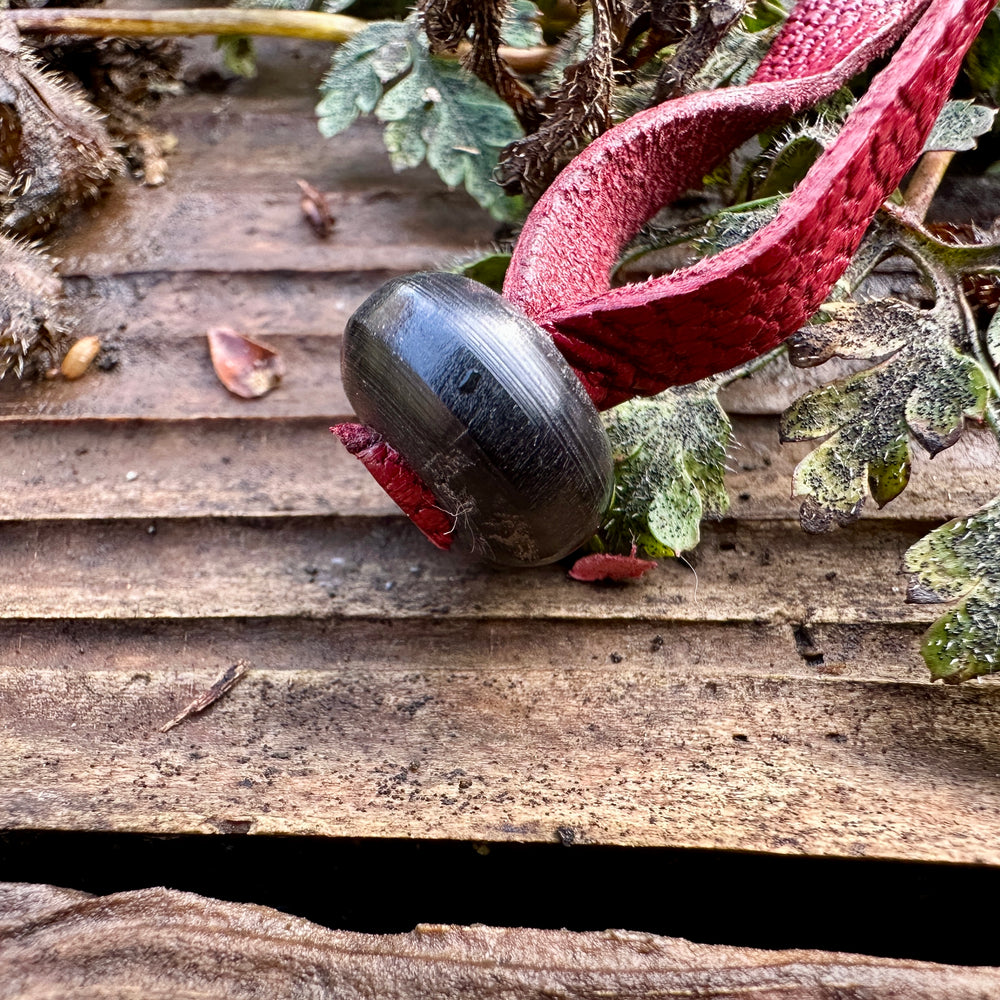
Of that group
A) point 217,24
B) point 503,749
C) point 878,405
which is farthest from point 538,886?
point 217,24

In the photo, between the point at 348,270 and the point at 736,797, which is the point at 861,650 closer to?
the point at 736,797

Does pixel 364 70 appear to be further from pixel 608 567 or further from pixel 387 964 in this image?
pixel 387 964

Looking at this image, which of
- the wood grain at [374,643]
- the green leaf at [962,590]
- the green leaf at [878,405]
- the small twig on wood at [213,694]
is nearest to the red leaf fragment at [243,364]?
the wood grain at [374,643]

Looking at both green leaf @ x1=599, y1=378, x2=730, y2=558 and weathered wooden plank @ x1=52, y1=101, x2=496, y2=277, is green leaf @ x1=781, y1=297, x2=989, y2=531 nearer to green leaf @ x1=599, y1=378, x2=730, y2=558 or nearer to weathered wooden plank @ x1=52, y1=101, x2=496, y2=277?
green leaf @ x1=599, y1=378, x2=730, y2=558

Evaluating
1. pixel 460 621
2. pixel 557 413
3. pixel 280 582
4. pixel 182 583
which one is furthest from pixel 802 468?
pixel 182 583

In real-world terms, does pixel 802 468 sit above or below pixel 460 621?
above

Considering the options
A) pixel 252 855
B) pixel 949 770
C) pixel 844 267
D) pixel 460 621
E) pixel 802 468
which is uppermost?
pixel 844 267

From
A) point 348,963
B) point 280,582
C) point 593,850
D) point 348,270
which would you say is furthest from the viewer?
point 348,270
